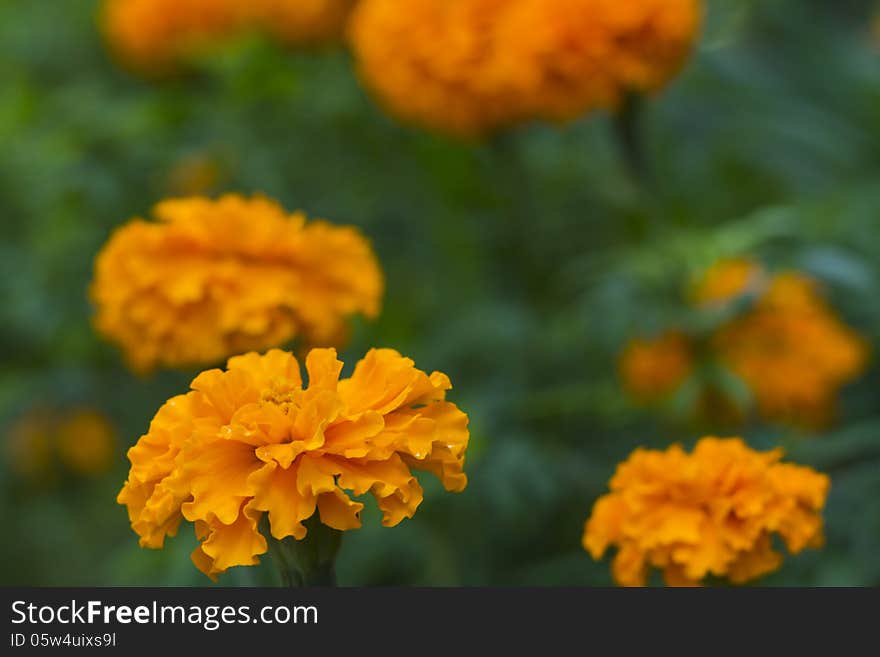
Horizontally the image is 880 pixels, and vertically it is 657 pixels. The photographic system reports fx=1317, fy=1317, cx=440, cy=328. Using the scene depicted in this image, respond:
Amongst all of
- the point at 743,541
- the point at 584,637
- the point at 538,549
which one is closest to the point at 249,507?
the point at 584,637

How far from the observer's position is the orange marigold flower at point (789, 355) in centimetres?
203

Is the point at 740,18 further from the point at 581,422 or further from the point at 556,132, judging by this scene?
the point at 581,422

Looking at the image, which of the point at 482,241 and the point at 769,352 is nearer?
the point at 769,352

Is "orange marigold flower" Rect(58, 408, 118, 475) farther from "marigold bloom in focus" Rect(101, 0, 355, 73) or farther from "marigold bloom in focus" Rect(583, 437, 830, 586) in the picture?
"marigold bloom in focus" Rect(583, 437, 830, 586)

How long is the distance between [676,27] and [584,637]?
109 centimetres

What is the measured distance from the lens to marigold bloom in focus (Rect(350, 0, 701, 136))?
76.0 inches

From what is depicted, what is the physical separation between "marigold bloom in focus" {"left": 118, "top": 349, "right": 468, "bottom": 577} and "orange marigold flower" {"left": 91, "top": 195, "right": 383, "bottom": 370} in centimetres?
41

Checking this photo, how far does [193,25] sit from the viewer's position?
275cm

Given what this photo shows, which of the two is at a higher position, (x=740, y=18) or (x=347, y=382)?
(x=740, y=18)

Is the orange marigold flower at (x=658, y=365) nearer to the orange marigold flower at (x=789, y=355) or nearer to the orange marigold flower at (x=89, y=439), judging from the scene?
the orange marigold flower at (x=789, y=355)

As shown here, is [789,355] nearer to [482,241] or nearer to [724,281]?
[724,281]

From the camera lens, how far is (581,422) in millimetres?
2248

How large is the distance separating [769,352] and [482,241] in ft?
2.04

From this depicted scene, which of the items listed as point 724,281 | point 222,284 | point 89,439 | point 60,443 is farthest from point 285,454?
point 60,443
